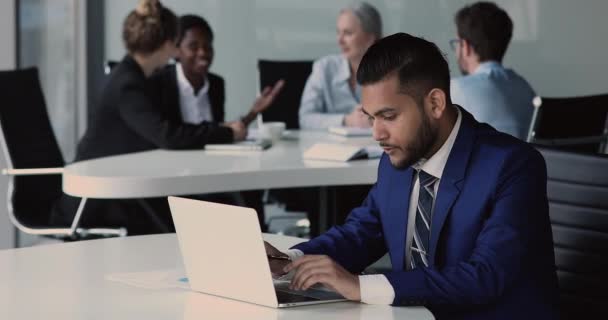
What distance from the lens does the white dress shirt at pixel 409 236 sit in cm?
209

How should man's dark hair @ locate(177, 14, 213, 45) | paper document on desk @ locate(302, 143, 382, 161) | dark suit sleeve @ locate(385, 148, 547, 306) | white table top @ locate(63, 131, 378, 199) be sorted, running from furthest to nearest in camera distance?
man's dark hair @ locate(177, 14, 213, 45)
paper document on desk @ locate(302, 143, 382, 161)
white table top @ locate(63, 131, 378, 199)
dark suit sleeve @ locate(385, 148, 547, 306)

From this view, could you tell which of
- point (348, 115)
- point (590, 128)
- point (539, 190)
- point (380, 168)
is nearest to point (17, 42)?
point (348, 115)

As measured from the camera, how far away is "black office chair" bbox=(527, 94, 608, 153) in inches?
169

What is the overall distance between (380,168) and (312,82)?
304 cm

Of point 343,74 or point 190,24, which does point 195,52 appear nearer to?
point 190,24

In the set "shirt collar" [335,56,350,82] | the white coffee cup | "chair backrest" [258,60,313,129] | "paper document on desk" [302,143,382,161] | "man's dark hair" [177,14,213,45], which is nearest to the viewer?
"paper document on desk" [302,143,382,161]

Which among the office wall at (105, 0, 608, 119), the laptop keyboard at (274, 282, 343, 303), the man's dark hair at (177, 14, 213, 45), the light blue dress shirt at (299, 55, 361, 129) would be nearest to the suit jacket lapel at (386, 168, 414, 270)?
the laptop keyboard at (274, 282, 343, 303)

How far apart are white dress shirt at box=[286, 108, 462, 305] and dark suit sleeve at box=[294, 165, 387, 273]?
88 mm

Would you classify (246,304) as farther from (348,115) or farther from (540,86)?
(540,86)

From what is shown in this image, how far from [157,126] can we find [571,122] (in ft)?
5.35

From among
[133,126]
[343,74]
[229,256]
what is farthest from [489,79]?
[229,256]

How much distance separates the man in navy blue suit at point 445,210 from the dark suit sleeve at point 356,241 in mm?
75

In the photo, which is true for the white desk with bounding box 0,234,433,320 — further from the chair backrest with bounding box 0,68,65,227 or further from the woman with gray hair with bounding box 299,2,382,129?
the woman with gray hair with bounding box 299,2,382,129

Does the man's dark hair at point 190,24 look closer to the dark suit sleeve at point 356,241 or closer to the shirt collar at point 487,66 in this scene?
the shirt collar at point 487,66
